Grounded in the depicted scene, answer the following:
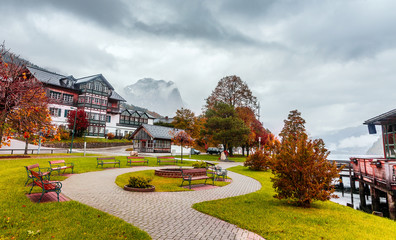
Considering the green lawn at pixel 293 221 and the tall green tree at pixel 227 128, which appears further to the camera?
the tall green tree at pixel 227 128

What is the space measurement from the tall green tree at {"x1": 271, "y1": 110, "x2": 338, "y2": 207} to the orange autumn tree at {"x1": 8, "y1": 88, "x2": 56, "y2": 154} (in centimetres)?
772

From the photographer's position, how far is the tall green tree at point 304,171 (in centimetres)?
772

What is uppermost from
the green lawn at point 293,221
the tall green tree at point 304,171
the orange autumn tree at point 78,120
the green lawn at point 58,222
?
the orange autumn tree at point 78,120

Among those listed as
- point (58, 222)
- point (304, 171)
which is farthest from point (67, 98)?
point (304, 171)

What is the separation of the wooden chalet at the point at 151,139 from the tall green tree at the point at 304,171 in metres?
33.7

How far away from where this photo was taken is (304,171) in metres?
7.73

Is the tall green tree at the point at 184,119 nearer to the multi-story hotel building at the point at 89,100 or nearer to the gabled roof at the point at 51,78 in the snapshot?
the multi-story hotel building at the point at 89,100

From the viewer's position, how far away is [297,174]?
795cm

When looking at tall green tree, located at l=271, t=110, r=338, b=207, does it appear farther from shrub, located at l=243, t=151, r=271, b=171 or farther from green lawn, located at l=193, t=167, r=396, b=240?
shrub, located at l=243, t=151, r=271, b=171

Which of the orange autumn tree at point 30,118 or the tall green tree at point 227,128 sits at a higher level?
the tall green tree at point 227,128

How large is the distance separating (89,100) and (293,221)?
174 feet

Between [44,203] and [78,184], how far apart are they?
13.2 ft

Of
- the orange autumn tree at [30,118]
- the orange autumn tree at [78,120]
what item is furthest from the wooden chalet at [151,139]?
the orange autumn tree at [30,118]

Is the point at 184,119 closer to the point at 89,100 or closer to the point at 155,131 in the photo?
the point at 155,131
